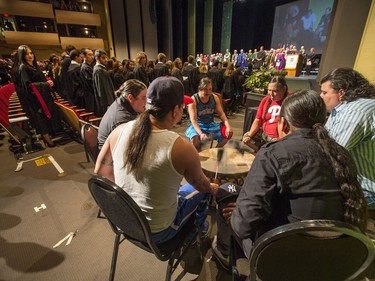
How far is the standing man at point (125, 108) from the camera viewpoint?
1628 millimetres

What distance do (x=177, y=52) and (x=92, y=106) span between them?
28.2 feet

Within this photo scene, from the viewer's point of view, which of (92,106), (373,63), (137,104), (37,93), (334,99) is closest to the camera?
(334,99)

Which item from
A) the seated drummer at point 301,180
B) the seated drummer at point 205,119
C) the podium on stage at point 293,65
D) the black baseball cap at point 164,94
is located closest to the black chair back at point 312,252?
the seated drummer at point 301,180

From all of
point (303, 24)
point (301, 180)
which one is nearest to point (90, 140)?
point (301, 180)

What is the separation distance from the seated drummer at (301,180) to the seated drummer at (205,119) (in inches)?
63.7

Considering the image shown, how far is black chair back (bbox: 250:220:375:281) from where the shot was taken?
603 millimetres

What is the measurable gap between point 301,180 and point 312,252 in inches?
9.9

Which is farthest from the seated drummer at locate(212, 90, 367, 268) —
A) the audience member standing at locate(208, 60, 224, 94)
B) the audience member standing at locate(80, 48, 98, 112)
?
the audience member standing at locate(208, 60, 224, 94)

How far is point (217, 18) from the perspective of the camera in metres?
13.8

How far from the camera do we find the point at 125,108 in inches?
65.8

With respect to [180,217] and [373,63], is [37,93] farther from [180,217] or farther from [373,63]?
[373,63]

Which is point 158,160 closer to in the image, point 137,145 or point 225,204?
point 137,145

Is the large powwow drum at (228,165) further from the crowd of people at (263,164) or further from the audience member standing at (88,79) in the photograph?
the audience member standing at (88,79)

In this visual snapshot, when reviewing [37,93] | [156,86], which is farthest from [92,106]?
[156,86]
